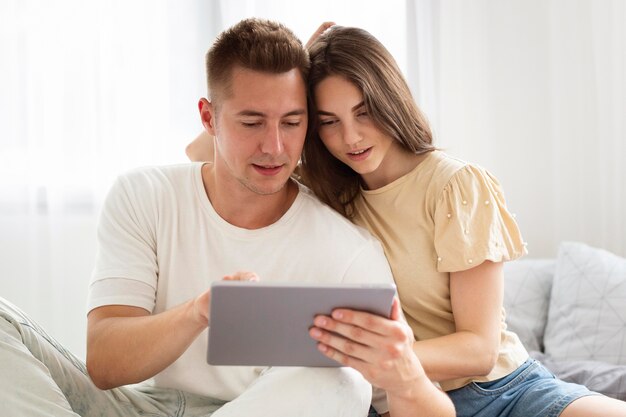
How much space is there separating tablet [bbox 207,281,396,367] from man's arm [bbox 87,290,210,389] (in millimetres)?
141

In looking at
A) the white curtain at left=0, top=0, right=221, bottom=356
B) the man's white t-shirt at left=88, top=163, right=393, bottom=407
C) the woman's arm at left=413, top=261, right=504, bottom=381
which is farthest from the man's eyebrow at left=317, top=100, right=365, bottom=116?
the white curtain at left=0, top=0, right=221, bottom=356

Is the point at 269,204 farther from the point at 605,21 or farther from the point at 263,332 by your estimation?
the point at 605,21

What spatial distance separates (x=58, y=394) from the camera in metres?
1.41

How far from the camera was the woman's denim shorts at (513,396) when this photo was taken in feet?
5.64

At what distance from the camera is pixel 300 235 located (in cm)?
182

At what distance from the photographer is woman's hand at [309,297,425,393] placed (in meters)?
1.31

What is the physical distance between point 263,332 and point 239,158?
0.54 m

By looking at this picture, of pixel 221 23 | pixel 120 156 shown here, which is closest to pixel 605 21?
pixel 221 23

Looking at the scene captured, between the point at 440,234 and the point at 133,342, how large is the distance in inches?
26.0

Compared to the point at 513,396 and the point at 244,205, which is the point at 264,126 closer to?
the point at 244,205

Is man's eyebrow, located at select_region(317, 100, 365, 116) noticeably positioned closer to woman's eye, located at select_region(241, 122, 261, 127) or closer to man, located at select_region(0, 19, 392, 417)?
man, located at select_region(0, 19, 392, 417)

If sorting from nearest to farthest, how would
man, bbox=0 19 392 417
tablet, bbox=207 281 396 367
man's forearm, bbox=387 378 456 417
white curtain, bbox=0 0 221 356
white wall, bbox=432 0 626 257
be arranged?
1. tablet, bbox=207 281 396 367
2. man's forearm, bbox=387 378 456 417
3. man, bbox=0 19 392 417
4. white wall, bbox=432 0 626 257
5. white curtain, bbox=0 0 221 356

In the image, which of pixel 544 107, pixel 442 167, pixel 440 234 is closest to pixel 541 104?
pixel 544 107

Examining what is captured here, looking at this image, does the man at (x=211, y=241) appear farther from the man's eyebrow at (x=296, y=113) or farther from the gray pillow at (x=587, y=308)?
the gray pillow at (x=587, y=308)
